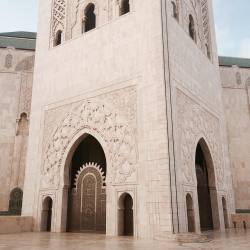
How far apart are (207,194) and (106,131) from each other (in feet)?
11.3

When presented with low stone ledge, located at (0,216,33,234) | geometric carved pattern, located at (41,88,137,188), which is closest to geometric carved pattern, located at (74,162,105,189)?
geometric carved pattern, located at (41,88,137,188)

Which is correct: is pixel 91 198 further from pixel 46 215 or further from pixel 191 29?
pixel 191 29

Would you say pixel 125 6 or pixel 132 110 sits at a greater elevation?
pixel 125 6

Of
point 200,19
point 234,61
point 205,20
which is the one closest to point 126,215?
point 200,19

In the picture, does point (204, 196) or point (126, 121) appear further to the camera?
point (204, 196)

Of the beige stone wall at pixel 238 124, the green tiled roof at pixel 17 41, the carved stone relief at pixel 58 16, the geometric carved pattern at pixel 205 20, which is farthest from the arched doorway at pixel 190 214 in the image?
the green tiled roof at pixel 17 41

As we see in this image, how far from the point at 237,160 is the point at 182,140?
664 cm

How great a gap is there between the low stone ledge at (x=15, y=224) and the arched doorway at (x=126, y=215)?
245cm

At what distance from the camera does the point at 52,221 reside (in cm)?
690

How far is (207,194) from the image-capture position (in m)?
8.14

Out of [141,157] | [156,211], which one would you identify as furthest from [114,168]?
[156,211]

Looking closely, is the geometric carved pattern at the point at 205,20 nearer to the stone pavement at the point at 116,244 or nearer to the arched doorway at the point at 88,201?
the arched doorway at the point at 88,201

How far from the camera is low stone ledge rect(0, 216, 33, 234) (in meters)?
6.52

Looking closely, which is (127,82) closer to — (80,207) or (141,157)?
(141,157)
